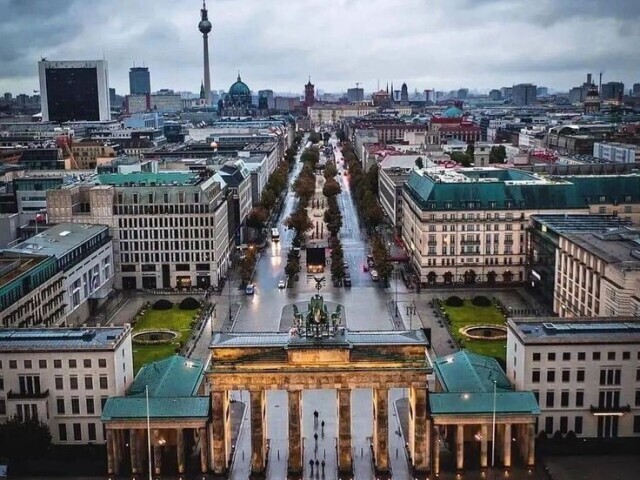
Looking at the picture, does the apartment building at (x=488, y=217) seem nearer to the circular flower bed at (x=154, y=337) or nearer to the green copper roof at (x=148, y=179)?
the green copper roof at (x=148, y=179)

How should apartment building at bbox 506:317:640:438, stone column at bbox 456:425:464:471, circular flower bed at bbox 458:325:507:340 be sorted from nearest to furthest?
stone column at bbox 456:425:464:471
apartment building at bbox 506:317:640:438
circular flower bed at bbox 458:325:507:340

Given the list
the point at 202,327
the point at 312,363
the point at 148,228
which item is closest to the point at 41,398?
the point at 312,363

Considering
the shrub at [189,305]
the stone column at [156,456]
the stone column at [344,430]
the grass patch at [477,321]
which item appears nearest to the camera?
the stone column at [344,430]

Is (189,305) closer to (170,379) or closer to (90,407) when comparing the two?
(170,379)

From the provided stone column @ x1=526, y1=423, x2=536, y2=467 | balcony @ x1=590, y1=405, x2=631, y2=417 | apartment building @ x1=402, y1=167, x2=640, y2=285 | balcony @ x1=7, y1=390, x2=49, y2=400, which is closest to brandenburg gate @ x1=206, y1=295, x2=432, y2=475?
stone column @ x1=526, y1=423, x2=536, y2=467

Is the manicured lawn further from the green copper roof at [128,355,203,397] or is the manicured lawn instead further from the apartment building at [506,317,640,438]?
the apartment building at [506,317,640,438]

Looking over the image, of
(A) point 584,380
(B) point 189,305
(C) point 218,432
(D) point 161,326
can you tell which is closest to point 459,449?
(A) point 584,380

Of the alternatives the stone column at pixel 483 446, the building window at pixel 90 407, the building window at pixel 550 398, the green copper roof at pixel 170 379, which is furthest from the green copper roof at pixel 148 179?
the stone column at pixel 483 446
